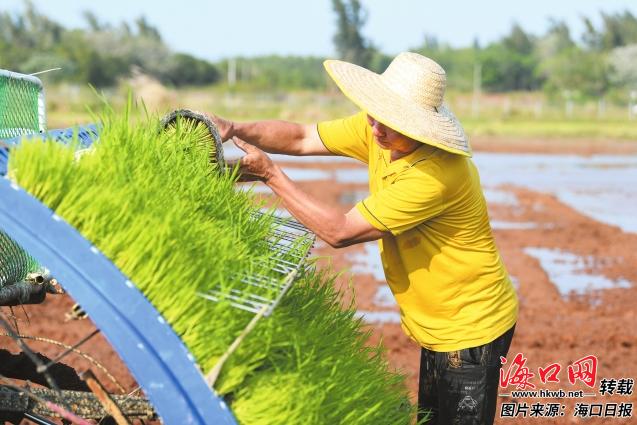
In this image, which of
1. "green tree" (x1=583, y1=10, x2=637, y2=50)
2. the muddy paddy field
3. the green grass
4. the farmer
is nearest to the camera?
the farmer

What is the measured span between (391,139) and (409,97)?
0.50ft

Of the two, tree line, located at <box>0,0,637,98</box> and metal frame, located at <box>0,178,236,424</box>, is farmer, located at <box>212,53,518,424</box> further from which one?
tree line, located at <box>0,0,637,98</box>

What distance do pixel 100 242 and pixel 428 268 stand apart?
1522 millimetres

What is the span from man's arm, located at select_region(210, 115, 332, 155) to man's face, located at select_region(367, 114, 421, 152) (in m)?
0.58

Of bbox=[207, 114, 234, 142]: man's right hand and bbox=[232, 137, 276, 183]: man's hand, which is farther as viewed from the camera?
bbox=[207, 114, 234, 142]: man's right hand

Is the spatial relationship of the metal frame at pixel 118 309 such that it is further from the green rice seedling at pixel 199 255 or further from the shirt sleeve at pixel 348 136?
the shirt sleeve at pixel 348 136

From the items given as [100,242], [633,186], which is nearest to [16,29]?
[633,186]

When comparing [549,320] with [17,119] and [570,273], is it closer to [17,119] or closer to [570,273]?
[570,273]

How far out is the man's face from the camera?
9.98 feet

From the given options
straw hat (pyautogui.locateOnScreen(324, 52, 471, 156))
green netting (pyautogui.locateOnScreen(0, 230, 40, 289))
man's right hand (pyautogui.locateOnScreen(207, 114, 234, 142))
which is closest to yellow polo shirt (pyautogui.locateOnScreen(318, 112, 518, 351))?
straw hat (pyautogui.locateOnScreen(324, 52, 471, 156))

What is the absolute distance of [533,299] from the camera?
8523 millimetres

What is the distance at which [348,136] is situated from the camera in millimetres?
3639

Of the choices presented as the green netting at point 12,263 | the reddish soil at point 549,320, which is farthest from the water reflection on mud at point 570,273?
the green netting at point 12,263

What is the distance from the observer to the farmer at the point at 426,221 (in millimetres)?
2939
